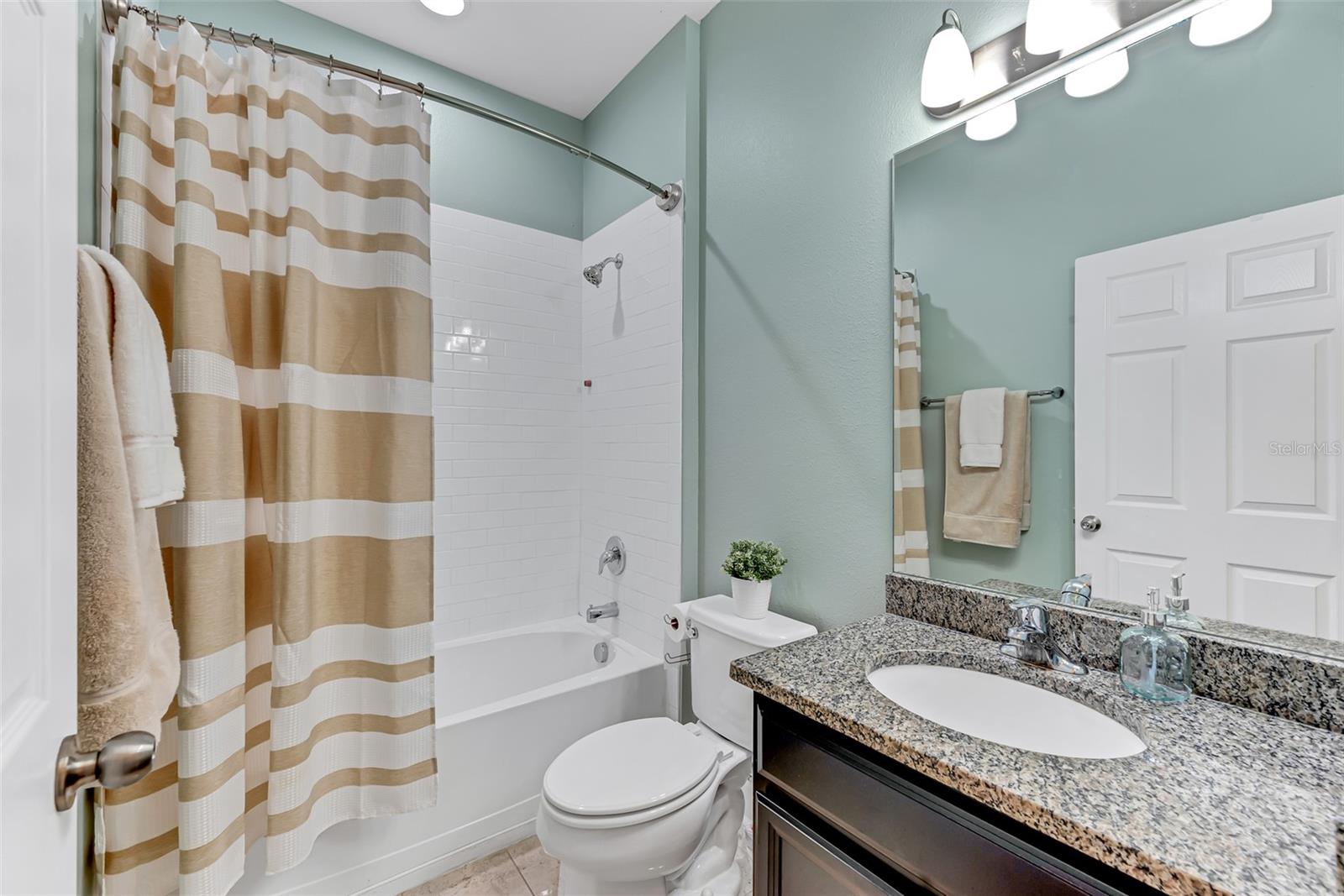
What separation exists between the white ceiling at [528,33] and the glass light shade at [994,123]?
1183mm

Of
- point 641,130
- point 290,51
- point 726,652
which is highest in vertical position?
point 641,130

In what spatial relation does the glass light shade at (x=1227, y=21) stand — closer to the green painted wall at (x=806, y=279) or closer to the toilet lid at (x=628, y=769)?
the green painted wall at (x=806, y=279)

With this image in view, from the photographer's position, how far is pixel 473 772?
1.73 m

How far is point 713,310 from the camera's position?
6.61 ft

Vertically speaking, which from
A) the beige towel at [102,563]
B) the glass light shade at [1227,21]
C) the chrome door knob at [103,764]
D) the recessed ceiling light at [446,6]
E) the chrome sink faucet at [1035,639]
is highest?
the recessed ceiling light at [446,6]

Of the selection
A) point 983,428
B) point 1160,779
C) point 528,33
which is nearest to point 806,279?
point 983,428

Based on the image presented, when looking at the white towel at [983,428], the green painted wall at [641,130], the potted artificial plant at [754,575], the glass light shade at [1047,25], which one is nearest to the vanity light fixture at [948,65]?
the glass light shade at [1047,25]

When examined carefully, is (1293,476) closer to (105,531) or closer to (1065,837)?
(1065,837)

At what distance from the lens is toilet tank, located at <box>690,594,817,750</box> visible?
1.55m

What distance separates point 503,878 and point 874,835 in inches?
54.0

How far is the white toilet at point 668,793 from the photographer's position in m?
1.24

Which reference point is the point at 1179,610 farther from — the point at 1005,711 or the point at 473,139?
the point at 473,139

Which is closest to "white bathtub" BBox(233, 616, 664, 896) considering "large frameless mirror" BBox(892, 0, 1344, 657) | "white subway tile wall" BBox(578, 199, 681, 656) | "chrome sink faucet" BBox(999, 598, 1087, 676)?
"white subway tile wall" BBox(578, 199, 681, 656)

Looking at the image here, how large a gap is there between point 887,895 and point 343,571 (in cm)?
129
